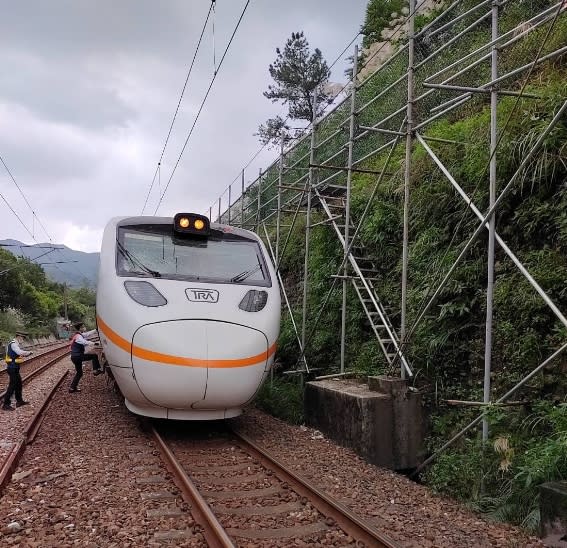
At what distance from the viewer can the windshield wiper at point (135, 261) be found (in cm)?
721

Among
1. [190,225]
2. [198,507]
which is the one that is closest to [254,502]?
[198,507]

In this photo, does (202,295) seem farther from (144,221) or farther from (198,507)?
(198,507)

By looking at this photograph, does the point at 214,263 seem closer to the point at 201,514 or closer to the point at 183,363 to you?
the point at 183,363

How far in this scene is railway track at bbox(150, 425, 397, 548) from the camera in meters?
4.21

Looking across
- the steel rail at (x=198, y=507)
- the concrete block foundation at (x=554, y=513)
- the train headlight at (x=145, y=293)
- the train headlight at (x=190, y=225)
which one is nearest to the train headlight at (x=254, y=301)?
the train headlight at (x=145, y=293)

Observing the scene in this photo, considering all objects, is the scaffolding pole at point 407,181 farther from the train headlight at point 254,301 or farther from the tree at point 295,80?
the tree at point 295,80

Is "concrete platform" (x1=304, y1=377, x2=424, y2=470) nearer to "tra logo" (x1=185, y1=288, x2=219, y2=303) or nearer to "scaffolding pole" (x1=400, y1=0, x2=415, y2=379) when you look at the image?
"scaffolding pole" (x1=400, y1=0, x2=415, y2=379)

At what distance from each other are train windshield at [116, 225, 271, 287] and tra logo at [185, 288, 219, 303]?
1.00 feet

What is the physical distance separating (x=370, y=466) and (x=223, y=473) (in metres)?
1.68

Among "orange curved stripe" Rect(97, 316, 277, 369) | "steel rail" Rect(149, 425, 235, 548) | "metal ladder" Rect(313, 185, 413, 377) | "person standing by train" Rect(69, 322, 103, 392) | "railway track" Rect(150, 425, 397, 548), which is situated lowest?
"railway track" Rect(150, 425, 397, 548)

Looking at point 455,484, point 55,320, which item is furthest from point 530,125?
point 55,320

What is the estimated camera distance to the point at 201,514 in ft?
14.8

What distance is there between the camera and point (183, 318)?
21.5 ft

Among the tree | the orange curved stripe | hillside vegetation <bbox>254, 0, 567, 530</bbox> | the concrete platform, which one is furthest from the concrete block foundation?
the tree
